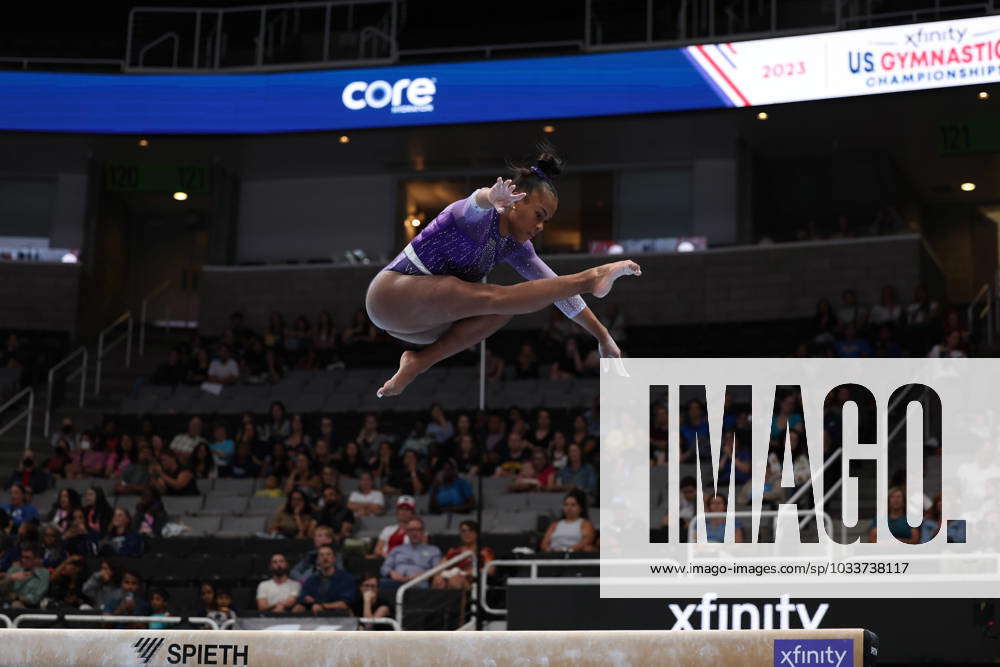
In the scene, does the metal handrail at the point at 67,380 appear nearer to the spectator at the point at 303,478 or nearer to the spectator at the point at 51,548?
the spectator at the point at 51,548

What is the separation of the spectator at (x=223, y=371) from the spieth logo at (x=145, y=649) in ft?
34.7

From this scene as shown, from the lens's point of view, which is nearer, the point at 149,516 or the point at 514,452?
the point at 149,516

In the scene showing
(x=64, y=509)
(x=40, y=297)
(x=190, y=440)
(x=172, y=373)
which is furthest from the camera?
(x=40, y=297)

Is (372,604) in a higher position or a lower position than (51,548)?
lower

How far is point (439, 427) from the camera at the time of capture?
43.1ft

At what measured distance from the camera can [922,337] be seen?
42.8 ft

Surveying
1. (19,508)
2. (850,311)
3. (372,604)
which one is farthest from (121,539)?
(850,311)

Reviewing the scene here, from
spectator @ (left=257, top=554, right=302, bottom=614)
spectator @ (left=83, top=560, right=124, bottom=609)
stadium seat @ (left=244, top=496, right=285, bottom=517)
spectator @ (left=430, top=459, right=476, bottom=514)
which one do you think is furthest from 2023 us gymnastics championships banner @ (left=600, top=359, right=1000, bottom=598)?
spectator @ (left=83, top=560, right=124, bottom=609)

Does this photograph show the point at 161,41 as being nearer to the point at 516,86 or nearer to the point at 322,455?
the point at 516,86

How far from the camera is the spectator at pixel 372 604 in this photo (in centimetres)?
964

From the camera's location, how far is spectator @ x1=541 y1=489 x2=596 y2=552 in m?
10.2

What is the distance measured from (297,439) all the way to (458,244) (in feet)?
27.8

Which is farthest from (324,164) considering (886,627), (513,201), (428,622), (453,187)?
(513,201)

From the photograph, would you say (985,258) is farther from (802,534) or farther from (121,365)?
(121,365)
